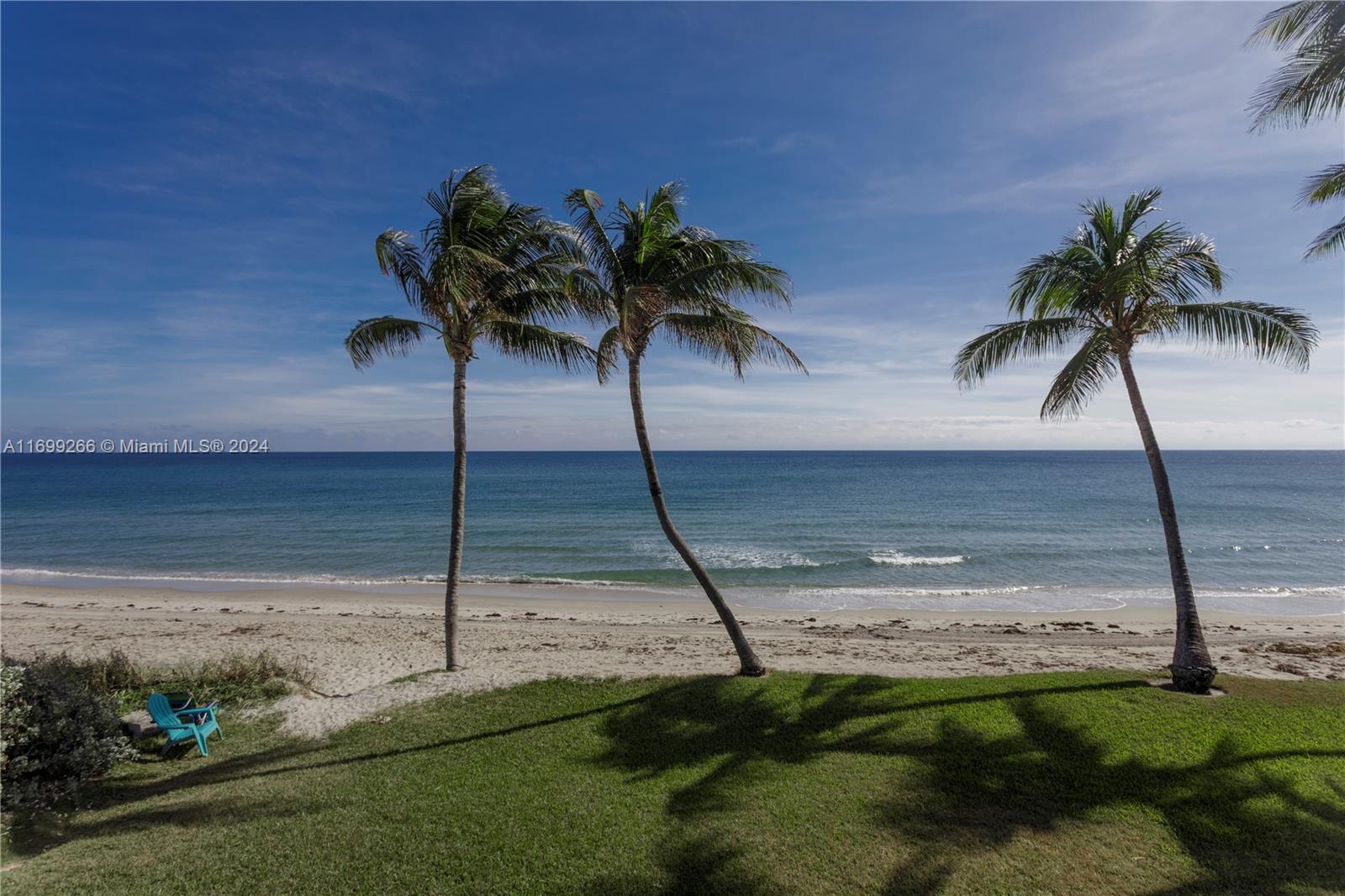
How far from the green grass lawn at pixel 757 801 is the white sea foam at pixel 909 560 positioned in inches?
729

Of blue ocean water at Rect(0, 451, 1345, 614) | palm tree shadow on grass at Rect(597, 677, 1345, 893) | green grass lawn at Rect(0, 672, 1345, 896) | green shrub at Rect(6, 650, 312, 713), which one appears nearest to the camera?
green grass lawn at Rect(0, 672, 1345, 896)

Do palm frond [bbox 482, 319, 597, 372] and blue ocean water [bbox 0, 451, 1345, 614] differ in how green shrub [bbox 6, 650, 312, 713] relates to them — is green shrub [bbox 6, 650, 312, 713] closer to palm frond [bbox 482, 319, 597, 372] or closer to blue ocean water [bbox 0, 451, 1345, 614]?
palm frond [bbox 482, 319, 597, 372]

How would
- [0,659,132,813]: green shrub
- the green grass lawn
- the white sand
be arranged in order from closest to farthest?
the green grass lawn, [0,659,132,813]: green shrub, the white sand

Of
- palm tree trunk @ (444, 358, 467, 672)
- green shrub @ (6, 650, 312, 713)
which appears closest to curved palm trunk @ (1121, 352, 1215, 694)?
palm tree trunk @ (444, 358, 467, 672)

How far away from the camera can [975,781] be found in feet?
23.2

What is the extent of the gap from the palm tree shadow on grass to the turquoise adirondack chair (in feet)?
18.0

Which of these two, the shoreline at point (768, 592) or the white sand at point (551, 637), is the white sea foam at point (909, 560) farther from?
the white sand at point (551, 637)

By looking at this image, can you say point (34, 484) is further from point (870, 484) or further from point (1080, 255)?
point (1080, 255)

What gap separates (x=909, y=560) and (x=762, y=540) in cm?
827

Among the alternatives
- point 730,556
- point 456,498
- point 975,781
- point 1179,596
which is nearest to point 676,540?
point 456,498

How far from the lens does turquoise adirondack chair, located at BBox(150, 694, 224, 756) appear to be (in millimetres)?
8383

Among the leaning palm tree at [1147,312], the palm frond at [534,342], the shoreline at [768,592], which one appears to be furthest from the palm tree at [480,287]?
the shoreline at [768,592]

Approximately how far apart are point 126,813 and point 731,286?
1014 cm

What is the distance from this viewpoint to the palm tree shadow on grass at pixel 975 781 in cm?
560
